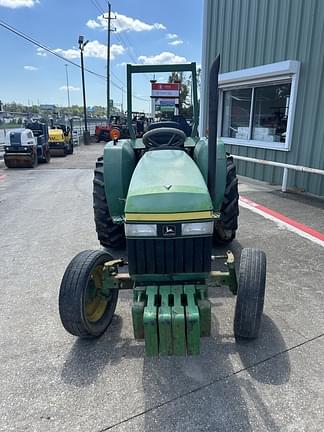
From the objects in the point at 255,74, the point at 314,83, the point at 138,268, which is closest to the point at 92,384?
the point at 138,268

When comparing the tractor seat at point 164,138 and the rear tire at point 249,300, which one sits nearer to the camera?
the rear tire at point 249,300

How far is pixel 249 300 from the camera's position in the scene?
7.88ft

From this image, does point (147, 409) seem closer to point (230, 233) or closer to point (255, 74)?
point (230, 233)

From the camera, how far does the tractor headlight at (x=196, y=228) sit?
2361 millimetres

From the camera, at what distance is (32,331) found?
2.83 meters

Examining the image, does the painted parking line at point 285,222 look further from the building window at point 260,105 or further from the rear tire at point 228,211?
the building window at point 260,105

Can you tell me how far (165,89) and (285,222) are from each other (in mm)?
8960

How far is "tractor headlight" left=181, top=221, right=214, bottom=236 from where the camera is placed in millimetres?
2361

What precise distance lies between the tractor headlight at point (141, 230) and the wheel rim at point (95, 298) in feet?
1.67

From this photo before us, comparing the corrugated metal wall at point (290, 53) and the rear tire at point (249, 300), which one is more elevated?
the corrugated metal wall at point (290, 53)

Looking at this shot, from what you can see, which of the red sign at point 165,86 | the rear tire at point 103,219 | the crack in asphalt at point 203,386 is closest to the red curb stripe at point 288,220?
the crack in asphalt at point 203,386

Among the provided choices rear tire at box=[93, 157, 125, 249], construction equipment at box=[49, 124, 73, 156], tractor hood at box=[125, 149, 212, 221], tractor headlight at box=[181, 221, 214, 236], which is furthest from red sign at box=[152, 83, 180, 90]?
tractor headlight at box=[181, 221, 214, 236]

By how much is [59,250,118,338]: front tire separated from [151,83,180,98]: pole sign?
10.9 metres

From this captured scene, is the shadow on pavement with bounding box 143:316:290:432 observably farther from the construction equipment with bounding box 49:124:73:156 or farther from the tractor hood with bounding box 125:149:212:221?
the construction equipment with bounding box 49:124:73:156
